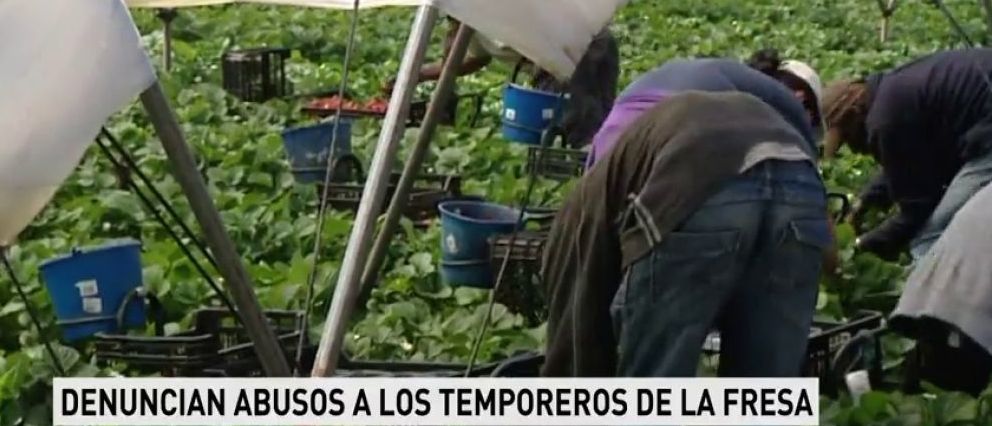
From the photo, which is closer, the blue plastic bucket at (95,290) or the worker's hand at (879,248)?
the blue plastic bucket at (95,290)

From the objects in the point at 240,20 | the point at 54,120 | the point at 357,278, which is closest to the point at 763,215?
the point at 357,278

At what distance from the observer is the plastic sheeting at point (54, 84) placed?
143 inches

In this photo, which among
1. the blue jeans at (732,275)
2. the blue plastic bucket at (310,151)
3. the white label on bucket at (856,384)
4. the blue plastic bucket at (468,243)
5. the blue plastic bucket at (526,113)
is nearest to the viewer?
the blue jeans at (732,275)

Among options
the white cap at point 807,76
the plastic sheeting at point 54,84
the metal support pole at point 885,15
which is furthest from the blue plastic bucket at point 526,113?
the metal support pole at point 885,15

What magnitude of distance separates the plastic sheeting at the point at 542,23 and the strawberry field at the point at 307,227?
1.29m

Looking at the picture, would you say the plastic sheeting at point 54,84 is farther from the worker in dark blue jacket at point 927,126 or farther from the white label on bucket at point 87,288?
the worker in dark blue jacket at point 927,126

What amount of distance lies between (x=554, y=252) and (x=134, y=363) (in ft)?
5.23

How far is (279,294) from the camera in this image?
6.35 metres

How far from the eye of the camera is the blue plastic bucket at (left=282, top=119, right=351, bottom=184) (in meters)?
8.55

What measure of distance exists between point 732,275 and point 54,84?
1424 mm

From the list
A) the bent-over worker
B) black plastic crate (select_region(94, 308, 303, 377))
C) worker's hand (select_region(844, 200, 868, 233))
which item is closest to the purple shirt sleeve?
the bent-over worker

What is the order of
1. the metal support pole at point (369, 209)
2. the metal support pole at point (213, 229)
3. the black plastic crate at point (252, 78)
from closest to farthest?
the metal support pole at point (213, 229)
the metal support pole at point (369, 209)
the black plastic crate at point (252, 78)

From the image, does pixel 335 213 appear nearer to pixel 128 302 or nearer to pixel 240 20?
pixel 128 302

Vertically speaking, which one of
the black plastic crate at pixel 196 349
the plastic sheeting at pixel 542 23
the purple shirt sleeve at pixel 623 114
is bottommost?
the black plastic crate at pixel 196 349
